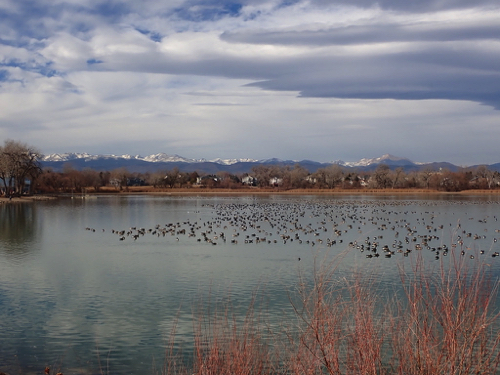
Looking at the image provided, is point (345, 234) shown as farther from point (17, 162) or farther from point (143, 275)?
point (17, 162)

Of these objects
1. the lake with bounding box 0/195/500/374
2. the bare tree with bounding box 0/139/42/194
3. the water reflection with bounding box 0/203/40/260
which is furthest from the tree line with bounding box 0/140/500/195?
the lake with bounding box 0/195/500/374

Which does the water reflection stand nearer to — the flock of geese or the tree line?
the flock of geese

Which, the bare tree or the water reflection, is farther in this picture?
the bare tree

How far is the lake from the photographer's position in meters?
10.4

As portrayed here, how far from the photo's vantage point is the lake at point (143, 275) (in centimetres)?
1040

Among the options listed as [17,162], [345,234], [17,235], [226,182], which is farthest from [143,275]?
[226,182]

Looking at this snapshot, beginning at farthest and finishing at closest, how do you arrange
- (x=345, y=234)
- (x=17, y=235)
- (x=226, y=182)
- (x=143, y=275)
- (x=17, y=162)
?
(x=226, y=182), (x=17, y=162), (x=17, y=235), (x=345, y=234), (x=143, y=275)

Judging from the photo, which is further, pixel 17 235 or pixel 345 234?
pixel 17 235

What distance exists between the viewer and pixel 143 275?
688 inches

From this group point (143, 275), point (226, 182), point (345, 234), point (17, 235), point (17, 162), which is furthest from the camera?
point (226, 182)

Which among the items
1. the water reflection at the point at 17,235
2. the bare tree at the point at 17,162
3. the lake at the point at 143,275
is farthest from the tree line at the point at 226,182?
the lake at the point at 143,275

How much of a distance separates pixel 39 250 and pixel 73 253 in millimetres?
2085

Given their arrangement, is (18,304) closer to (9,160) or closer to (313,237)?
(313,237)

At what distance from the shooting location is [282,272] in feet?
57.6
